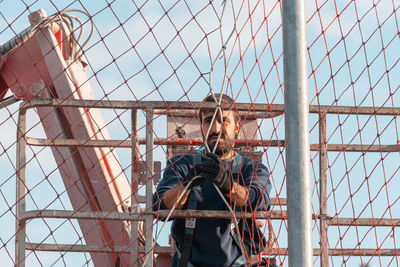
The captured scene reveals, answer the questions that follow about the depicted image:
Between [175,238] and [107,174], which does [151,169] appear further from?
[107,174]

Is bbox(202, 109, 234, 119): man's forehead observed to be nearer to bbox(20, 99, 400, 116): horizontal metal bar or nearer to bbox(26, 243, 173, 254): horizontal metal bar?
bbox(20, 99, 400, 116): horizontal metal bar

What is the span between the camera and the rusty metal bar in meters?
6.49

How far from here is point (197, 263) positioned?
21.4 ft

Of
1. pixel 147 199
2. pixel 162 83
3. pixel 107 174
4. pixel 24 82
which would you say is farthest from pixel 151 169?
pixel 24 82

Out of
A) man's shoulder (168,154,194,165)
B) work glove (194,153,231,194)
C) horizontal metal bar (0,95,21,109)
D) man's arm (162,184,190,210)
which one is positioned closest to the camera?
work glove (194,153,231,194)

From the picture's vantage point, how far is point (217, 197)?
6.61 meters

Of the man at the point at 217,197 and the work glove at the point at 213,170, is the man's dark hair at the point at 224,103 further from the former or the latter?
the work glove at the point at 213,170

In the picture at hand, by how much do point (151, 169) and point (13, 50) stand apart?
7.97 feet

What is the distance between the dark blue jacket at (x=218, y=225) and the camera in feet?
21.2

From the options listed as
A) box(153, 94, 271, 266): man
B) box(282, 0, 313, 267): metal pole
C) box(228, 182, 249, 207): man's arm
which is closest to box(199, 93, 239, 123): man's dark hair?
box(153, 94, 271, 266): man

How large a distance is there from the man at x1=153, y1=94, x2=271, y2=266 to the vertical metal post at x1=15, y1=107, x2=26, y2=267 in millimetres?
915

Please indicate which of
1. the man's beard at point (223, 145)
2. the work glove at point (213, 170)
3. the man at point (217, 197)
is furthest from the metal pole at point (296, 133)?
the man's beard at point (223, 145)

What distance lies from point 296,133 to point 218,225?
209 centimetres

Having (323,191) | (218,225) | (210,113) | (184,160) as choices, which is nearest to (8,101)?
(184,160)
